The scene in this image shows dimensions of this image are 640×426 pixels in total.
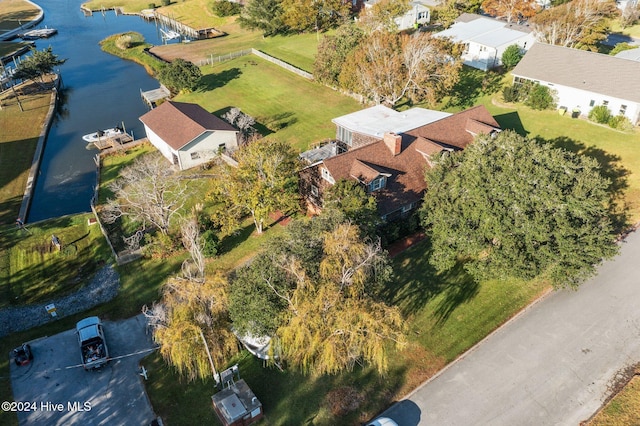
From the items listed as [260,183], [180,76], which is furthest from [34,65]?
[260,183]

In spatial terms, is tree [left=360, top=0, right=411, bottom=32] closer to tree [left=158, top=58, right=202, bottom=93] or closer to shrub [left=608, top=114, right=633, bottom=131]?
tree [left=158, top=58, right=202, bottom=93]

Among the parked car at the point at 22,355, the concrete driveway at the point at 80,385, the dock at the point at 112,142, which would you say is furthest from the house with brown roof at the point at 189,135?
the parked car at the point at 22,355

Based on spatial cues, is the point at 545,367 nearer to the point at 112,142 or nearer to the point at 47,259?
the point at 47,259

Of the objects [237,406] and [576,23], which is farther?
[576,23]

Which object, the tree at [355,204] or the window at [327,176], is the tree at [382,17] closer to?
the window at [327,176]

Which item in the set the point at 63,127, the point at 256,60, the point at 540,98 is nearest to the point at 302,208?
the point at 540,98

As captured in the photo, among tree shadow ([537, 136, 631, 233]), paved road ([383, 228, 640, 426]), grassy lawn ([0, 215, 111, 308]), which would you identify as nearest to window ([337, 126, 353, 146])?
tree shadow ([537, 136, 631, 233])

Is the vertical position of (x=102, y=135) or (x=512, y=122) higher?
(x=512, y=122)

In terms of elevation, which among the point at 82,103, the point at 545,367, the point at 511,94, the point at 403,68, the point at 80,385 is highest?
the point at 403,68
